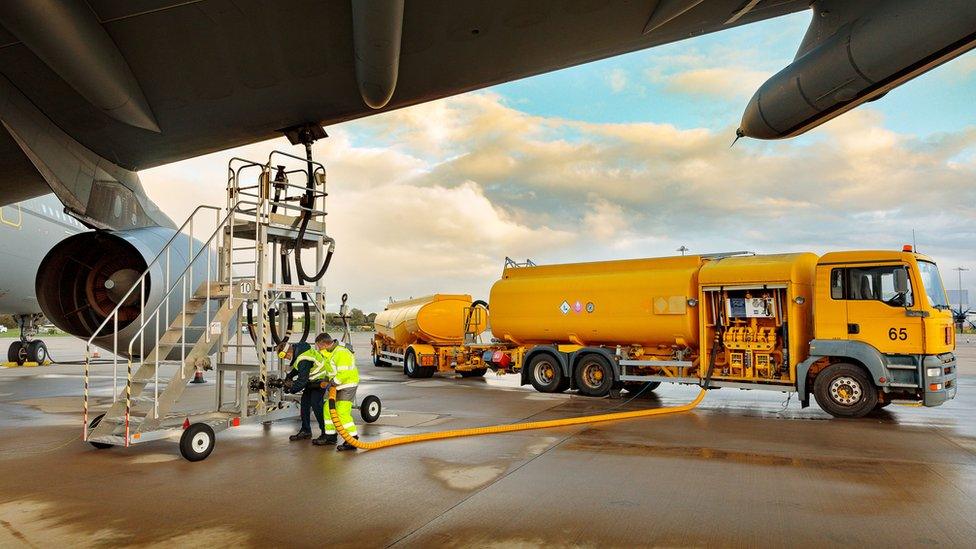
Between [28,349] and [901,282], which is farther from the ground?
[901,282]

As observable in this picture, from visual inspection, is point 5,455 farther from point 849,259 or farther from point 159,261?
point 849,259

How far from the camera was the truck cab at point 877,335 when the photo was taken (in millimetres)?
10703

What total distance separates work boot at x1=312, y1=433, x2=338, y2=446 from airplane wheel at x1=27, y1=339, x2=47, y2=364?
64.9ft

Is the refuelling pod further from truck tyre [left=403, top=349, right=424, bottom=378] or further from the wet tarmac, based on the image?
the wet tarmac

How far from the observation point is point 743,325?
12906 millimetres

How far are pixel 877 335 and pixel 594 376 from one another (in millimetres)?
Result: 5756

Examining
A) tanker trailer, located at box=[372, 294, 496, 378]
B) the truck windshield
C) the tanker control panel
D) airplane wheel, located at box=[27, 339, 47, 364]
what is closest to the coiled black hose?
the tanker control panel

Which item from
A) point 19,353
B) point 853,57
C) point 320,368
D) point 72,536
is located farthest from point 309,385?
point 19,353

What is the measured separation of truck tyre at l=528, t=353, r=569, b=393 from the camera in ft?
49.6

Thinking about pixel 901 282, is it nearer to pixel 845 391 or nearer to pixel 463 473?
pixel 845 391

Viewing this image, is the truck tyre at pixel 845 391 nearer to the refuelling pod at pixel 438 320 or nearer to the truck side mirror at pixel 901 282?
the truck side mirror at pixel 901 282

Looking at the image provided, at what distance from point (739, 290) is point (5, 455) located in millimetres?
11870

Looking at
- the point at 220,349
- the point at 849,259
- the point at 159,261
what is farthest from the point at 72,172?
the point at 849,259

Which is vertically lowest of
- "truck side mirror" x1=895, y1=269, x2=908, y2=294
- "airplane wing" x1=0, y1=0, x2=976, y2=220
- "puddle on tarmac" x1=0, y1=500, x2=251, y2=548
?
"puddle on tarmac" x1=0, y1=500, x2=251, y2=548
